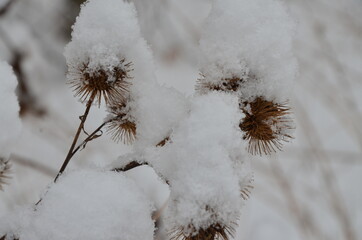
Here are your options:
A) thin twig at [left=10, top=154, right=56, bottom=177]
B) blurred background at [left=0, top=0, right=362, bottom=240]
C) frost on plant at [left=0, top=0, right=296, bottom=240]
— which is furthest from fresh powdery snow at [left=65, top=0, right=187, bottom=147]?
blurred background at [left=0, top=0, right=362, bottom=240]

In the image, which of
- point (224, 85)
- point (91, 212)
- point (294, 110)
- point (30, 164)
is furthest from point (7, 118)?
point (294, 110)

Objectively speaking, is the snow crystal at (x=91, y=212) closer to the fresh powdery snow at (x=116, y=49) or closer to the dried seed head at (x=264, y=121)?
the fresh powdery snow at (x=116, y=49)

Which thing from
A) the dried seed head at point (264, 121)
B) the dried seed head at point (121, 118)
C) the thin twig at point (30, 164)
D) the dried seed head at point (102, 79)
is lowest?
the dried seed head at point (264, 121)

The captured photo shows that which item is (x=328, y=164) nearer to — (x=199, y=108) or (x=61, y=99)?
(x=61, y=99)

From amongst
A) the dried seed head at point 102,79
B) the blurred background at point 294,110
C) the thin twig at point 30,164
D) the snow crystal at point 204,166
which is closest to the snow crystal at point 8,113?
the dried seed head at point 102,79

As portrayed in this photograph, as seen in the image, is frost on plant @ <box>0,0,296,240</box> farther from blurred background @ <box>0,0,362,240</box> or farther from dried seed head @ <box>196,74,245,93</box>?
blurred background @ <box>0,0,362,240</box>

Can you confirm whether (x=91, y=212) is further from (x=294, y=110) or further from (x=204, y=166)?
(x=294, y=110)

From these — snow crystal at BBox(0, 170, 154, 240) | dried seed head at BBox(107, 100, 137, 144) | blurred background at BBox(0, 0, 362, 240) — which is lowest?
snow crystal at BBox(0, 170, 154, 240)
